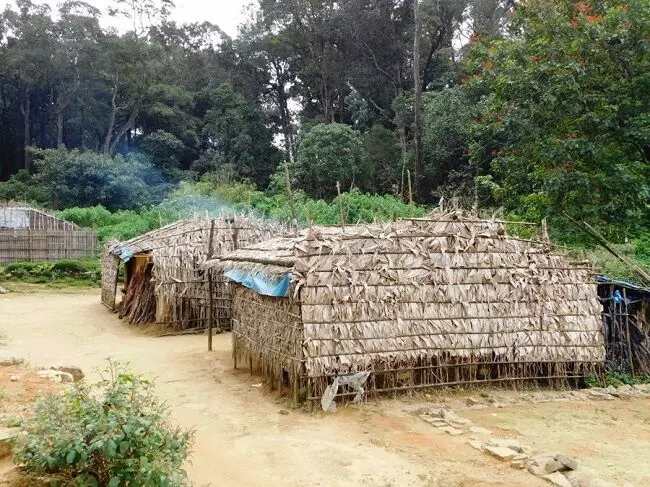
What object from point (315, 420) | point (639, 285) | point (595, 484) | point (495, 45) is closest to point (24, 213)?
point (495, 45)

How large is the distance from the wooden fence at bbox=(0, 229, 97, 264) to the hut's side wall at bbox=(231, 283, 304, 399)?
1620cm

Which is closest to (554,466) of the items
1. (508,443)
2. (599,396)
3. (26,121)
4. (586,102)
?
(508,443)

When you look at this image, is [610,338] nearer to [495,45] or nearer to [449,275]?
[449,275]

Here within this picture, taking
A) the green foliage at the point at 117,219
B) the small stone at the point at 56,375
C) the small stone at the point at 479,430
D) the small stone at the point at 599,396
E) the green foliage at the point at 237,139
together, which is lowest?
the small stone at the point at 599,396

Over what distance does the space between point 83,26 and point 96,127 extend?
5.57m

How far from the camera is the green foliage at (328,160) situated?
25031mm


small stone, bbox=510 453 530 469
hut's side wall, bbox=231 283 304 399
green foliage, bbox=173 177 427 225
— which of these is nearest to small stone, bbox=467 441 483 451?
small stone, bbox=510 453 530 469

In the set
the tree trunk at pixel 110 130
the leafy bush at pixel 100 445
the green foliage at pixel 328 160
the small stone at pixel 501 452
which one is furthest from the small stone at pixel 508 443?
the tree trunk at pixel 110 130

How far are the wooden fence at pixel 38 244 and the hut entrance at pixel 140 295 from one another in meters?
8.86

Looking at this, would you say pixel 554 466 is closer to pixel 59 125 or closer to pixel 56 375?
pixel 56 375

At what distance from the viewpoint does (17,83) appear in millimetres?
34156

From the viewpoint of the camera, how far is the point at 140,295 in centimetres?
1530

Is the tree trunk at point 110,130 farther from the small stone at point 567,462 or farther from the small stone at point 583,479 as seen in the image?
the small stone at point 583,479

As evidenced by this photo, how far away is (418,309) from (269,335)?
85.6 inches
